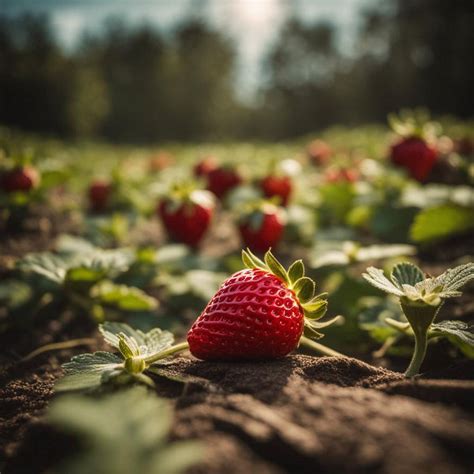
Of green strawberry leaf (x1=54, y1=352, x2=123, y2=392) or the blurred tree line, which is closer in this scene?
green strawberry leaf (x1=54, y1=352, x2=123, y2=392)

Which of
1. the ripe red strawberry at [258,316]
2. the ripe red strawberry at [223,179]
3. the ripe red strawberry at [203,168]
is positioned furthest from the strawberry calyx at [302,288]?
the ripe red strawberry at [203,168]

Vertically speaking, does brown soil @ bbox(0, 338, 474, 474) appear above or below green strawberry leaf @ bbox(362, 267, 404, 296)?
below

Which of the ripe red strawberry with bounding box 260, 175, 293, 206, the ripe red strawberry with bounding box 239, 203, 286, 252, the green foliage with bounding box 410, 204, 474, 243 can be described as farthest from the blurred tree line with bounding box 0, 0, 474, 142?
the green foliage with bounding box 410, 204, 474, 243

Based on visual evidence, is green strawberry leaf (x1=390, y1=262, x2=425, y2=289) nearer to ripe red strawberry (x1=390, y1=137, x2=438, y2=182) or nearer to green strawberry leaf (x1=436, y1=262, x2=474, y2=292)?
green strawberry leaf (x1=436, y1=262, x2=474, y2=292)

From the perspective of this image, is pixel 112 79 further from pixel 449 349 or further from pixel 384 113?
pixel 449 349

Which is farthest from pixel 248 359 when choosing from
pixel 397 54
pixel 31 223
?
pixel 397 54

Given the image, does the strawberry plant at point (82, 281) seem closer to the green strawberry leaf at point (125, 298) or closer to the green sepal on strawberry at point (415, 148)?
the green strawberry leaf at point (125, 298)
